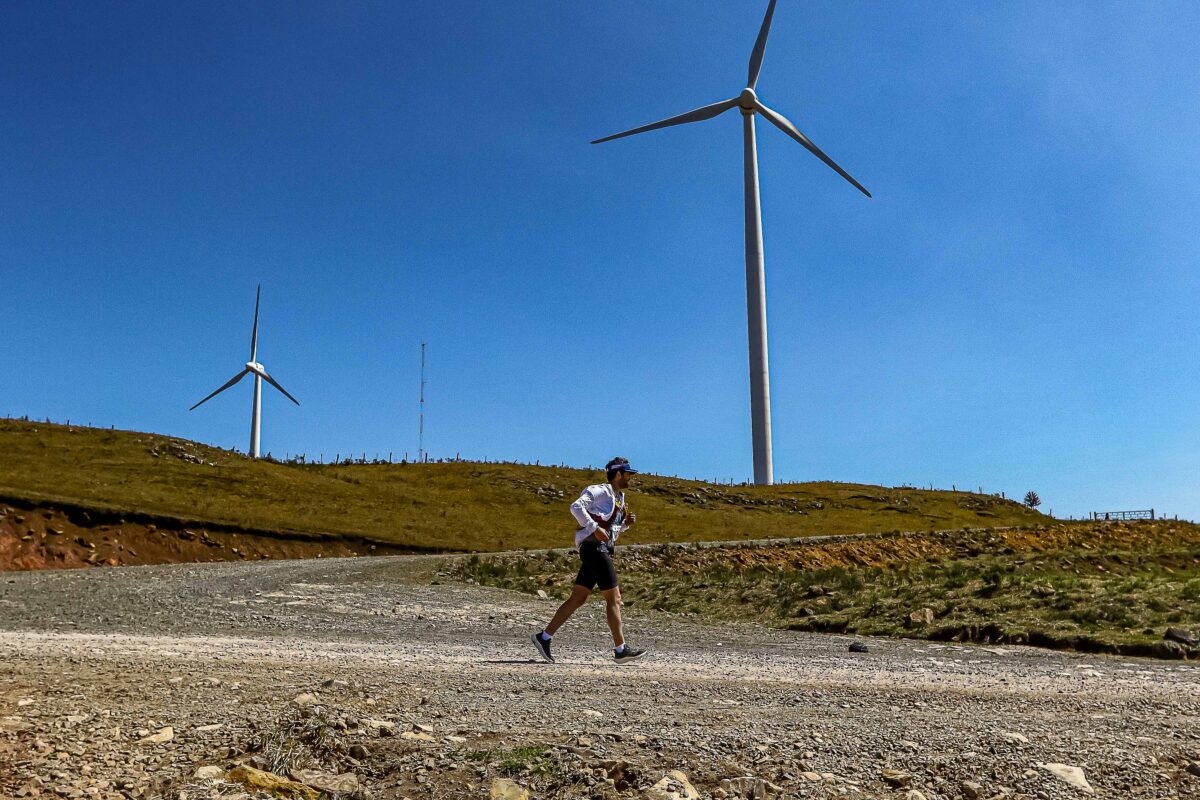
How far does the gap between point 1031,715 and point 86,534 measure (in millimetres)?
34524

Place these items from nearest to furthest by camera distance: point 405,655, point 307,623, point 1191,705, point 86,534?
point 1191,705 → point 405,655 → point 307,623 → point 86,534

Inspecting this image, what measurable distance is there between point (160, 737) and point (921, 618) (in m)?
14.1

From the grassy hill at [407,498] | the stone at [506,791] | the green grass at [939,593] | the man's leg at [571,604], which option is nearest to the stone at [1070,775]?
the stone at [506,791]

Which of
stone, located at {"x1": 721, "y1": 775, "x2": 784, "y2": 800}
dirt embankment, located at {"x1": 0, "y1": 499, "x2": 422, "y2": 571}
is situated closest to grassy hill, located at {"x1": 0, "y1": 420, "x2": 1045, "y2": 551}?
dirt embankment, located at {"x1": 0, "y1": 499, "x2": 422, "y2": 571}

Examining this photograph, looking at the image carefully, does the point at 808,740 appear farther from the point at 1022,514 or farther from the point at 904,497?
the point at 1022,514

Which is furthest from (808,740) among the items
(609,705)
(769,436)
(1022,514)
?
(1022,514)

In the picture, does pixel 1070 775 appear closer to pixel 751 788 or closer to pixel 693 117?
pixel 751 788

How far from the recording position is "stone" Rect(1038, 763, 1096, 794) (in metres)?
5.80

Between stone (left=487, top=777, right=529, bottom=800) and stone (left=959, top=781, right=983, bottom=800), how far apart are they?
2.76 m

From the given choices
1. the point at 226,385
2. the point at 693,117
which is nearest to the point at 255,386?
the point at 226,385

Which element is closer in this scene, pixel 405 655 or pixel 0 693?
pixel 0 693

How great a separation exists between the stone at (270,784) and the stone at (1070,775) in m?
4.74

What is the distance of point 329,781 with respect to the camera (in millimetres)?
5582

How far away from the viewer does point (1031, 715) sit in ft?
25.6
